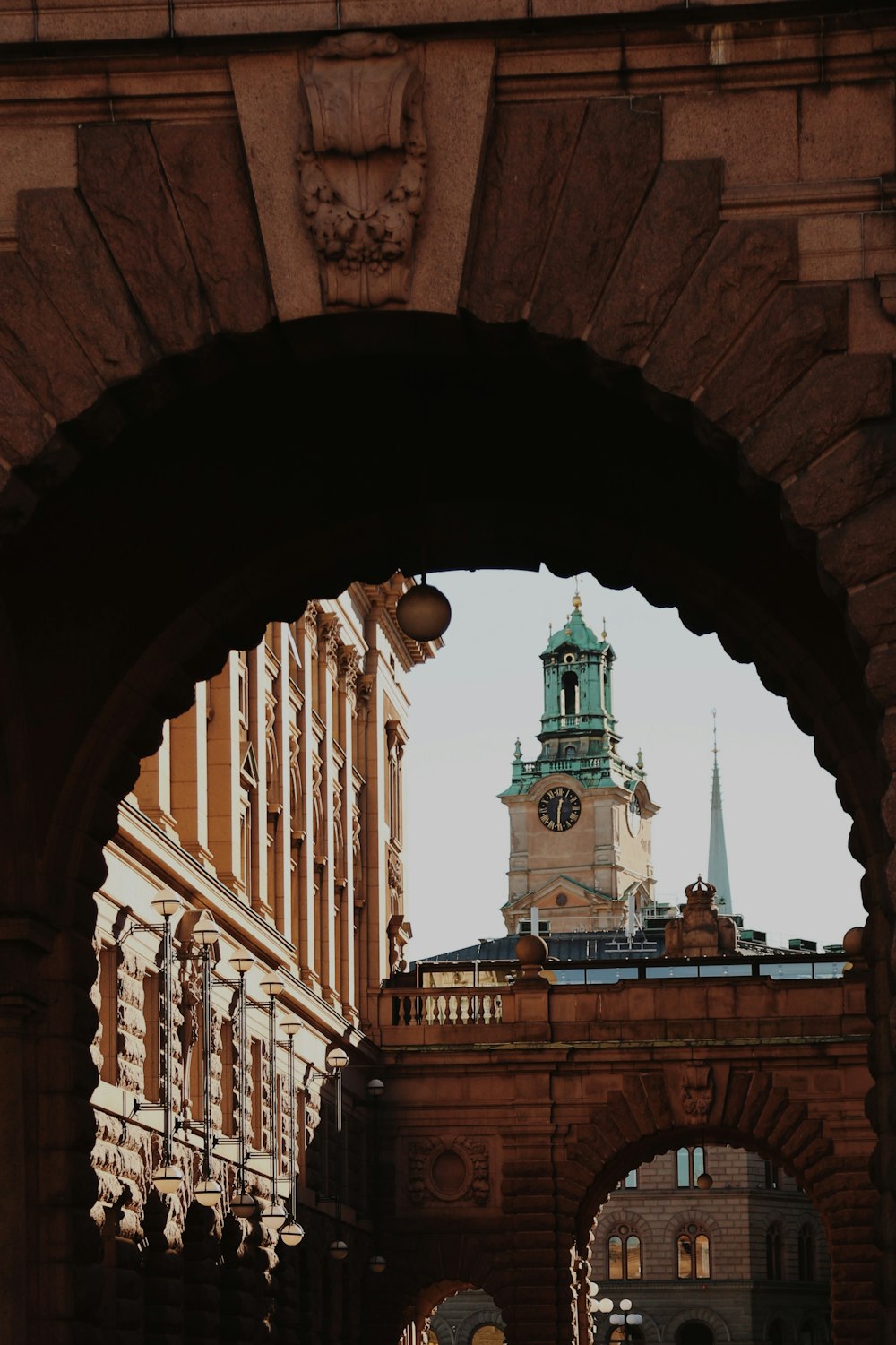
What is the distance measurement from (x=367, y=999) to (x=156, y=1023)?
72.2ft

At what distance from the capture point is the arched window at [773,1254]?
9769 centimetres

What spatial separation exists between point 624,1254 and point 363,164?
9107cm

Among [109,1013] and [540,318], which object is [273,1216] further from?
[540,318]

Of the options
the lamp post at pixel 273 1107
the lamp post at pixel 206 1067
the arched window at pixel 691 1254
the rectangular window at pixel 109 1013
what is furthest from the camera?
the arched window at pixel 691 1254

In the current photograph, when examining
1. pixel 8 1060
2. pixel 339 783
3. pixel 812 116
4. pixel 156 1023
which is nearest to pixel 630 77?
pixel 812 116

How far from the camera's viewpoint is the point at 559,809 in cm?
→ 18050

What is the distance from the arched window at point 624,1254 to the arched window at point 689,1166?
2.83m

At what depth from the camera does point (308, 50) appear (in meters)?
12.4

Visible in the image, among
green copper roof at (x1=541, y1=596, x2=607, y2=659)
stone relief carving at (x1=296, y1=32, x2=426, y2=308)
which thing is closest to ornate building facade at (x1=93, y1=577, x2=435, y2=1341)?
stone relief carving at (x1=296, y1=32, x2=426, y2=308)

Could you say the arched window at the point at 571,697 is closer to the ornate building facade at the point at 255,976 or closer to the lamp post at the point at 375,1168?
the ornate building facade at the point at 255,976

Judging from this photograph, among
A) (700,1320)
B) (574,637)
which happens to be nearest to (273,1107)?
(700,1320)

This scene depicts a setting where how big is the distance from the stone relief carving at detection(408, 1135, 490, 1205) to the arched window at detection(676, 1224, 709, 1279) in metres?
46.2

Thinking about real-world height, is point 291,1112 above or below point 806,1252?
above

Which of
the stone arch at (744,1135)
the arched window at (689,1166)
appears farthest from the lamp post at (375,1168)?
the arched window at (689,1166)
